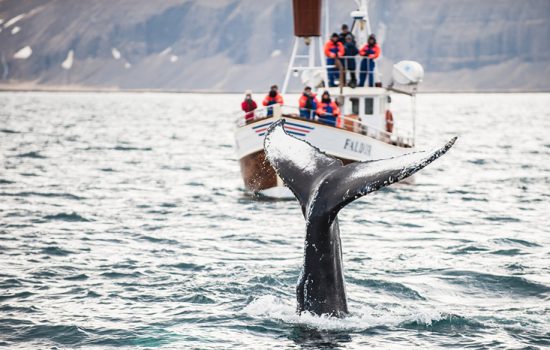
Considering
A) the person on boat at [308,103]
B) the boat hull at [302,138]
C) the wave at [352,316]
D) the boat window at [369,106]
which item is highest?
the person on boat at [308,103]

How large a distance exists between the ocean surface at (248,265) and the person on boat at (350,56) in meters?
3.45

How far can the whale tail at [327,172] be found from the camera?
7.93m

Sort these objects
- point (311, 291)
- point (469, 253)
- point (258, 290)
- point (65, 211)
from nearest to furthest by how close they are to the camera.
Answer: point (311, 291) < point (258, 290) < point (469, 253) < point (65, 211)

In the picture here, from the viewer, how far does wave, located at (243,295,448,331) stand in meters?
9.65

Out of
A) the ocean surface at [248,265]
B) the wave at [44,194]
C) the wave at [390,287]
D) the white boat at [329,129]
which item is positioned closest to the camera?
the ocean surface at [248,265]

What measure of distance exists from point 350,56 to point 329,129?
4075 mm

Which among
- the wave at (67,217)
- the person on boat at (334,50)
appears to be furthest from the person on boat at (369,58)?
the wave at (67,217)

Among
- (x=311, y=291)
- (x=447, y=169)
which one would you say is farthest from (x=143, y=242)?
(x=447, y=169)

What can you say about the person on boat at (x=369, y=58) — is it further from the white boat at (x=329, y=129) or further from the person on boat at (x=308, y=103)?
the person on boat at (x=308, y=103)

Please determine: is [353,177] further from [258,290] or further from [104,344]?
[258,290]

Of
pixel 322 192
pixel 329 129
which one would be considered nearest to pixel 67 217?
pixel 329 129

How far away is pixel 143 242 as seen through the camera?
16.7 metres

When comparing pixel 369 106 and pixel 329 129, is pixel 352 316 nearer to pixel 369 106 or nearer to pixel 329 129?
pixel 329 129

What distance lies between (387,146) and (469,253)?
9.38 m
